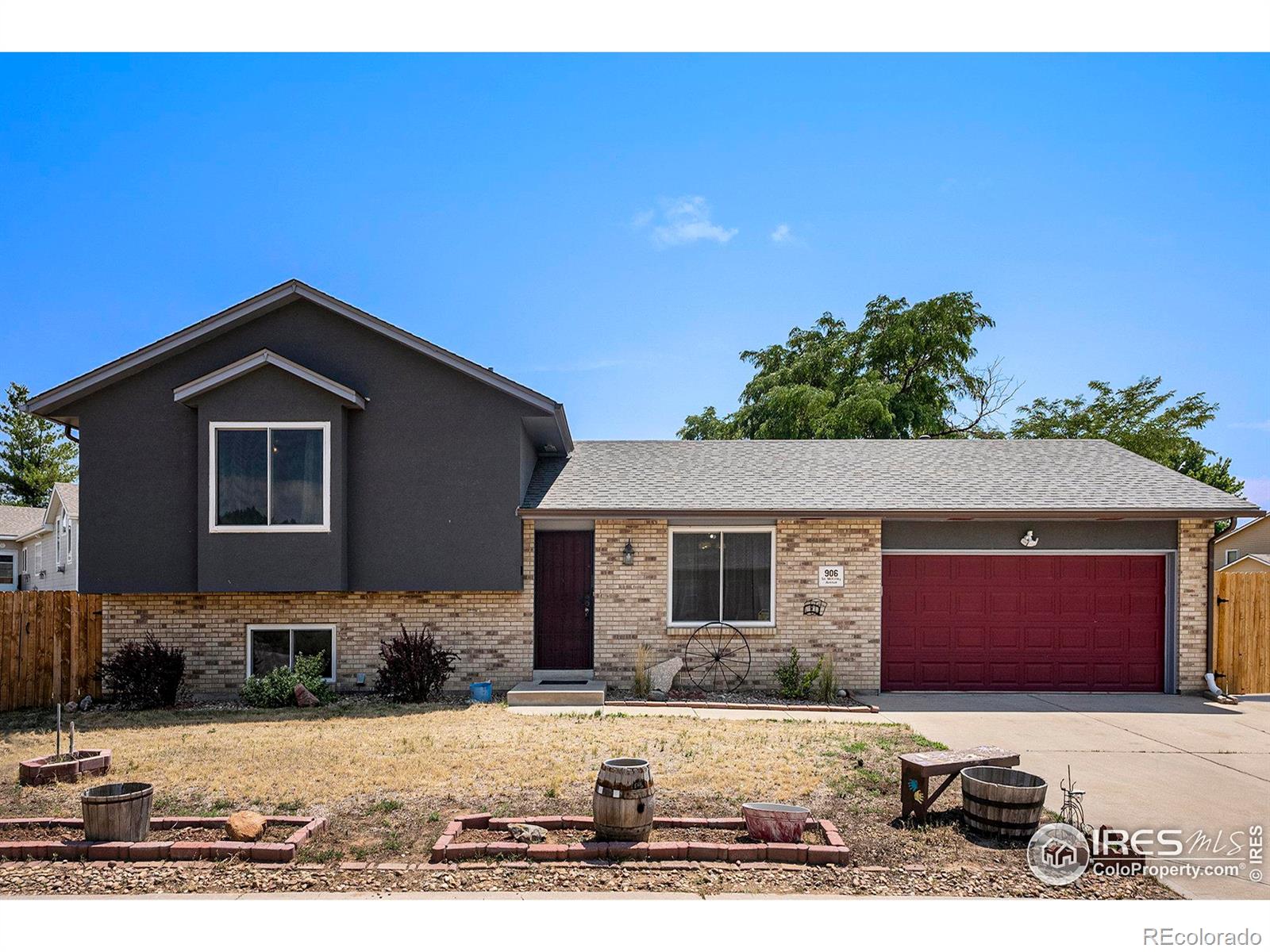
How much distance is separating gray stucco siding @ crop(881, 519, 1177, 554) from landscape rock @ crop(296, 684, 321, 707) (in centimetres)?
876

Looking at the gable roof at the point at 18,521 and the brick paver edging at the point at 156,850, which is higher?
the gable roof at the point at 18,521

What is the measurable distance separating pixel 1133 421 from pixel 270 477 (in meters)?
30.3

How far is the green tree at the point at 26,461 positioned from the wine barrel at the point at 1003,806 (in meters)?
43.9

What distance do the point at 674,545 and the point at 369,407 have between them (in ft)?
16.8

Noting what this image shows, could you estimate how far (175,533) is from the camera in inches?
466

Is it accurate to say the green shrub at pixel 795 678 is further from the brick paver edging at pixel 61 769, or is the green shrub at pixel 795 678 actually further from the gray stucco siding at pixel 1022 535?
the brick paver edging at pixel 61 769

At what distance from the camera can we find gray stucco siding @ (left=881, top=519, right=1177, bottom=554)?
41.0ft

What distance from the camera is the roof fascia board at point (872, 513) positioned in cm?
1202

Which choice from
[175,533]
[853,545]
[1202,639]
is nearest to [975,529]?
[853,545]

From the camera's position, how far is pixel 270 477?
11.7m

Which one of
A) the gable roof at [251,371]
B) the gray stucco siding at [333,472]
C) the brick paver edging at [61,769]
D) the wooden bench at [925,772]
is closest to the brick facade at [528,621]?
the gray stucco siding at [333,472]

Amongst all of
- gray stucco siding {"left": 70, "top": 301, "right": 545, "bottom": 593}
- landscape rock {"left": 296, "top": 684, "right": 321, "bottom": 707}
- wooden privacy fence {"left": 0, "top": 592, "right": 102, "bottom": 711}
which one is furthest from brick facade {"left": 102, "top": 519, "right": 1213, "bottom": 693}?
landscape rock {"left": 296, "top": 684, "right": 321, "bottom": 707}

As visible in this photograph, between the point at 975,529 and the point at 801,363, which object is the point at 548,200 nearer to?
the point at 975,529

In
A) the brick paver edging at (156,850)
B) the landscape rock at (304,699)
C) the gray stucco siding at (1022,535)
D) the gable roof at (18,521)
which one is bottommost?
the landscape rock at (304,699)
